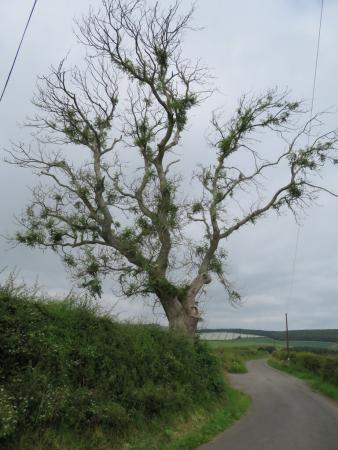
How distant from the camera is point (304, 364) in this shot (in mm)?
44031

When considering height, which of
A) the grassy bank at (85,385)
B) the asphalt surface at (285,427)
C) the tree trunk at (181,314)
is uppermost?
the tree trunk at (181,314)

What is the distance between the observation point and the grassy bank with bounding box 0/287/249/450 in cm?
841

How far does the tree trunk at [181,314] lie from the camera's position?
19703 millimetres

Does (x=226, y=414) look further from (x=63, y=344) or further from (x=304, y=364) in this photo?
(x=304, y=364)

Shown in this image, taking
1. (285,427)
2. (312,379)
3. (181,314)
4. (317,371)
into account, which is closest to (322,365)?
(312,379)

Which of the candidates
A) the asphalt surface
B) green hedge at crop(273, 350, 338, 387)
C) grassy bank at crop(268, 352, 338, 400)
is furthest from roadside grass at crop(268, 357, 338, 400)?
the asphalt surface

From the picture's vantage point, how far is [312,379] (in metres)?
35.9

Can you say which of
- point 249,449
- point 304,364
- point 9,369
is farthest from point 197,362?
point 304,364

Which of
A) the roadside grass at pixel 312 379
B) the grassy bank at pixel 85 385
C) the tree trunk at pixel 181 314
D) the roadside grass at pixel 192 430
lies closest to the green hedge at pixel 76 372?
the grassy bank at pixel 85 385

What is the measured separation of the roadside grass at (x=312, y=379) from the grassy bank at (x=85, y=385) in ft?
45.1

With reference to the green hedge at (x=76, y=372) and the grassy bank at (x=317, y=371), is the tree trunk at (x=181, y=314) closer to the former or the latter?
the green hedge at (x=76, y=372)

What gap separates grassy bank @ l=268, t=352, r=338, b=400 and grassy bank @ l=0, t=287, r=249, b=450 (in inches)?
568

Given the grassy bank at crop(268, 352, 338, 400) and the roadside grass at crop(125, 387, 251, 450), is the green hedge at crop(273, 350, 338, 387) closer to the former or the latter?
the grassy bank at crop(268, 352, 338, 400)

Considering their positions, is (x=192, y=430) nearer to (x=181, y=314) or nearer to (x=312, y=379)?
(x=181, y=314)
